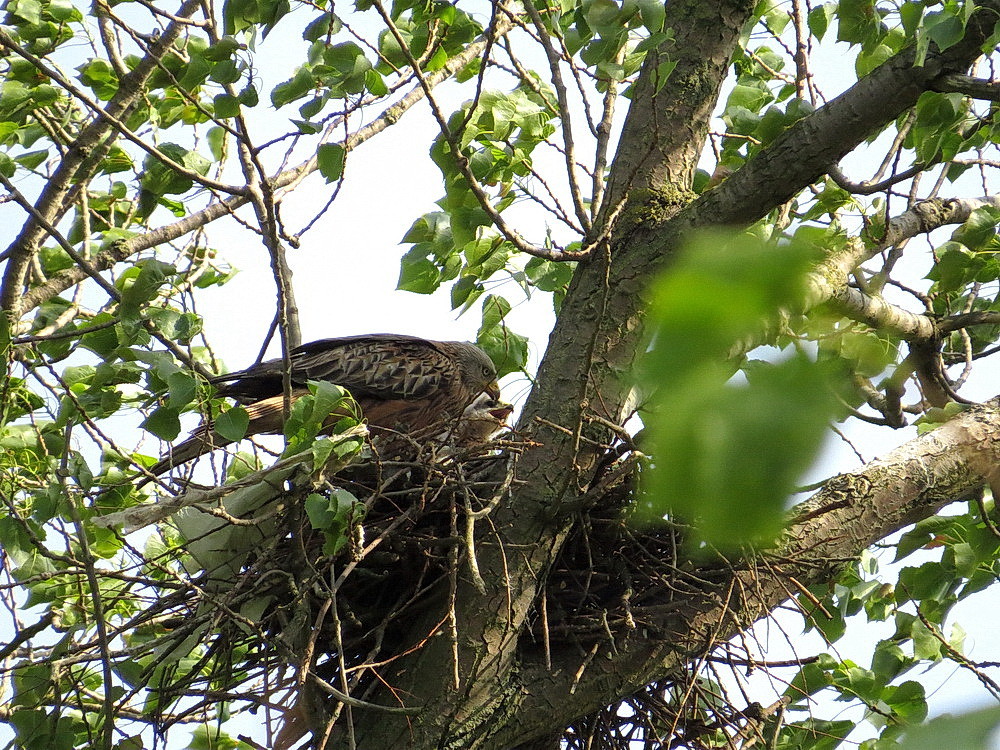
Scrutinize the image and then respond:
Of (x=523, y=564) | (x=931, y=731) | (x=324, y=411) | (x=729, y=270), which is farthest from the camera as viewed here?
(x=523, y=564)

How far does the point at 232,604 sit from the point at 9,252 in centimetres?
262

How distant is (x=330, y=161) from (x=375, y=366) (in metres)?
2.40

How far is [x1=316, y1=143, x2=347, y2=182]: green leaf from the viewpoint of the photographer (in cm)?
297

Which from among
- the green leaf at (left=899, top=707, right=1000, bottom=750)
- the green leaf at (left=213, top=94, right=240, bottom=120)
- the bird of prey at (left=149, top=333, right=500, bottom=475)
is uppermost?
the bird of prey at (left=149, top=333, right=500, bottom=475)

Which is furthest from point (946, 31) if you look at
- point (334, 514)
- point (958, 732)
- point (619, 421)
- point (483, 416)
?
point (483, 416)

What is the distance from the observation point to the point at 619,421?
10.5 ft

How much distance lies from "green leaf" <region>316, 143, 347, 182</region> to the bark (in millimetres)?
894

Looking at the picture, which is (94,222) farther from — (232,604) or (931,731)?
(931,731)

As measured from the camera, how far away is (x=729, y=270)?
1.98 feet

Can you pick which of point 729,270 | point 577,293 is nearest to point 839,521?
point 577,293

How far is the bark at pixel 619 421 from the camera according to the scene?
9.56ft

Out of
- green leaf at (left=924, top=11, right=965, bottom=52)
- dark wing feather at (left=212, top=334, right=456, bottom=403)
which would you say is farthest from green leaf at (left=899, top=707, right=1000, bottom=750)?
dark wing feather at (left=212, top=334, right=456, bottom=403)

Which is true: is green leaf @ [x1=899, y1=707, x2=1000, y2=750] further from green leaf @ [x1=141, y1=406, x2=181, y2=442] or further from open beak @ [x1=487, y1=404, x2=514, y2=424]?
open beak @ [x1=487, y1=404, x2=514, y2=424]

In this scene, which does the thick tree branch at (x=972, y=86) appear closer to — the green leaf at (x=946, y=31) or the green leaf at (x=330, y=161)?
the green leaf at (x=946, y=31)
